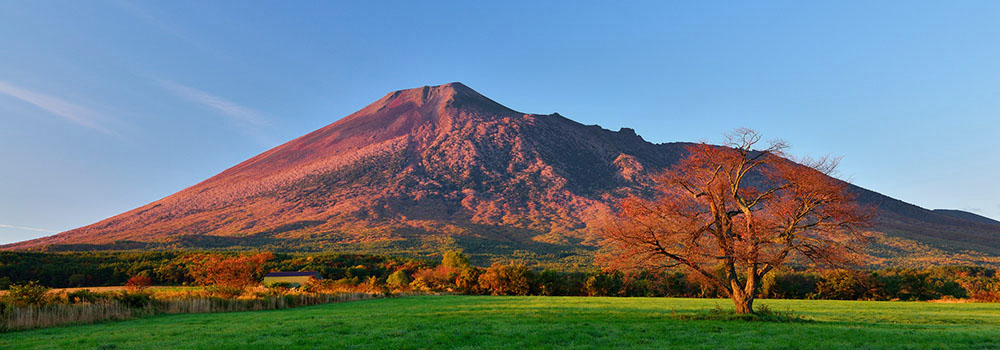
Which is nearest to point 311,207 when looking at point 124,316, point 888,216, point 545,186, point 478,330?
point 545,186

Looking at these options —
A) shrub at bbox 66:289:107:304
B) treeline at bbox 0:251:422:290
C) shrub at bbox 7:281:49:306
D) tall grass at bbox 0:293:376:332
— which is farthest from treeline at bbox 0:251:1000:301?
shrub at bbox 7:281:49:306

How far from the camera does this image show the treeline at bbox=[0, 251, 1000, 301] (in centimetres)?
4341

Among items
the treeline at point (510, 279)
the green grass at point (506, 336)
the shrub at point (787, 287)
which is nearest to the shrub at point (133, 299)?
the green grass at point (506, 336)

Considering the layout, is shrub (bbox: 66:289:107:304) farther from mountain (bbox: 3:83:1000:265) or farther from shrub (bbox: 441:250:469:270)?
mountain (bbox: 3:83:1000:265)

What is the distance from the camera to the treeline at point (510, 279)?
43.4 m

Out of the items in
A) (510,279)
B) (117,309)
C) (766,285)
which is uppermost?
(117,309)

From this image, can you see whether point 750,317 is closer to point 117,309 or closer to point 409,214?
point 117,309

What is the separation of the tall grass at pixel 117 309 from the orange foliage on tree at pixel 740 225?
1997 centimetres

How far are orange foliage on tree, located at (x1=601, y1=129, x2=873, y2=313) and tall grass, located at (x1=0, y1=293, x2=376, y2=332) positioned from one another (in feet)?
65.5

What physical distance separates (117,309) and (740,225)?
25.7 metres

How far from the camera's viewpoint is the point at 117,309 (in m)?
21.6

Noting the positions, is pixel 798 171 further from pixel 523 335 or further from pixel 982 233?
pixel 982 233

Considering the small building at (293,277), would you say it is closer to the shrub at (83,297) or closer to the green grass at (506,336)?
the shrub at (83,297)

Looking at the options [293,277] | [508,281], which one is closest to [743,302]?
[508,281]
